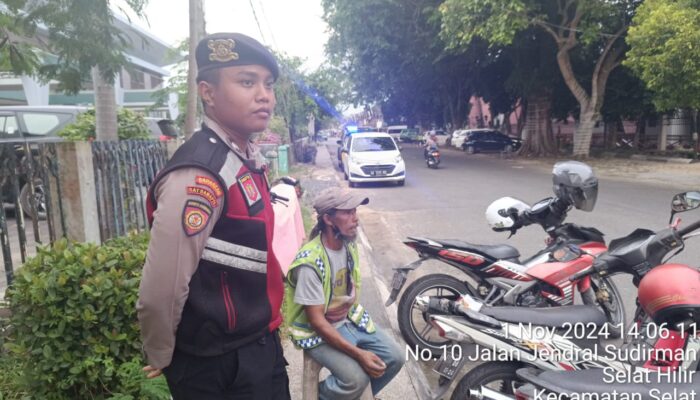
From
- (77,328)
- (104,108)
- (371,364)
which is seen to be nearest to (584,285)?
(371,364)

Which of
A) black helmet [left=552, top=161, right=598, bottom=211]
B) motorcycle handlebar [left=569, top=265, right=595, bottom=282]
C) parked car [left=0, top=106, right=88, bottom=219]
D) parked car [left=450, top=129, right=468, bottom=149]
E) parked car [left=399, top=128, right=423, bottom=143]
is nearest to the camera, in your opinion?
motorcycle handlebar [left=569, top=265, right=595, bottom=282]

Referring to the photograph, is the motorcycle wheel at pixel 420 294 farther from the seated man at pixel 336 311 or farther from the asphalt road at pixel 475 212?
the asphalt road at pixel 475 212

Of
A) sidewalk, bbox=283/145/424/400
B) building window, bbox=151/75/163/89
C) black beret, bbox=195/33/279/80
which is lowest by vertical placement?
sidewalk, bbox=283/145/424/400

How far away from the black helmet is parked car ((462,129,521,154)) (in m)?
25.4

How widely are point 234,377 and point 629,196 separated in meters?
11.1

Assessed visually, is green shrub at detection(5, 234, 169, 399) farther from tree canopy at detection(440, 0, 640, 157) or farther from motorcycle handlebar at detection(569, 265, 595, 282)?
tree canopy at detection(440, 0, 640, 157)

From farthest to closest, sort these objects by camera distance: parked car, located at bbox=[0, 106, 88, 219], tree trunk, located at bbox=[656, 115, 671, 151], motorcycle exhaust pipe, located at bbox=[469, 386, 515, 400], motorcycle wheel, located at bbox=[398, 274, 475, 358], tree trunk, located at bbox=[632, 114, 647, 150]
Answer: tree trunk, located at bbox=[632, 114, 647, 150]
tree trunk, located at bbox=[656, 115, 671, 151]
parked car, located at bbox=[0, 106, 88, 219]
motorcycle wheel, located at bbox=[398, 274, 475, 358]
motorcycle exhaust pipe, located at bbox=[469, 386, 515, 400]

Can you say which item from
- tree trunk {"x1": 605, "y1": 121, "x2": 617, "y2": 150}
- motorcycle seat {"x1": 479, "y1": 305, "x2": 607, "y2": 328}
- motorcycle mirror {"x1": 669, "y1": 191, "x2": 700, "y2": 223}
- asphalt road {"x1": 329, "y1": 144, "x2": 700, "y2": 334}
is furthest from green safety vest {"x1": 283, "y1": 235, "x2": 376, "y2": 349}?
tree trunk {"x1": 605, "y1": 121, "x2": 617, "y2": 150}

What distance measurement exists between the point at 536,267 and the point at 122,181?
10.5 ft

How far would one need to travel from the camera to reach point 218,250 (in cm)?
147

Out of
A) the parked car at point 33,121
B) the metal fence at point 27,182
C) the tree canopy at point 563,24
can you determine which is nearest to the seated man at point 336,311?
the metal fence at point 27,182

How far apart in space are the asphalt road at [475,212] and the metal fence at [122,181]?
8.90 ft

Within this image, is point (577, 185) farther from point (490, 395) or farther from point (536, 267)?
point (490, 395)

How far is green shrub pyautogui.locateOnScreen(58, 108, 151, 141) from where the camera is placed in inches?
241
